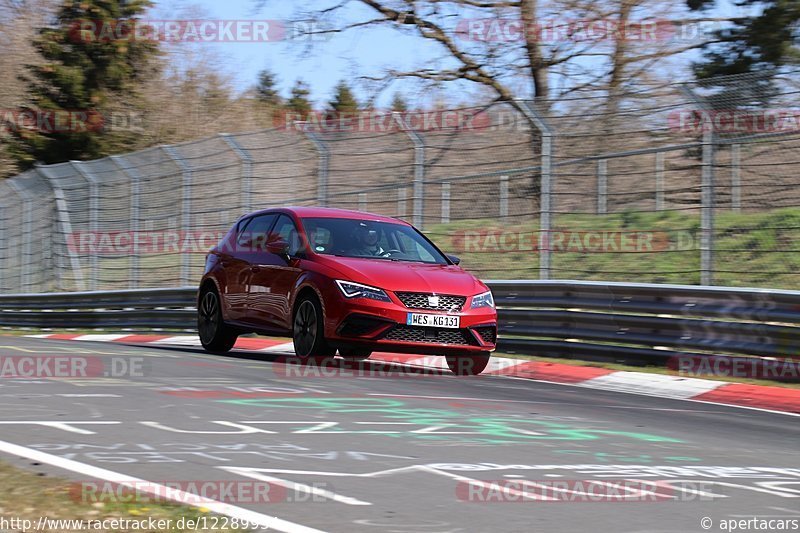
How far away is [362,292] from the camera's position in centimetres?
1086

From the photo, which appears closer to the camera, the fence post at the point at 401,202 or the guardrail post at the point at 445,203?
the guardrail post at the point at 445,203

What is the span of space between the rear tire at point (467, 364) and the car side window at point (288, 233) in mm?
1873

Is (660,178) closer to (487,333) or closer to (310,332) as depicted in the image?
(487,333)

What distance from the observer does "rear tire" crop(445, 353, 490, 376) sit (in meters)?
11.9

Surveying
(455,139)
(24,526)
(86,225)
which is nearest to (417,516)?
(24,526)

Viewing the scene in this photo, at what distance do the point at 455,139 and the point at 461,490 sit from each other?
10.5 m

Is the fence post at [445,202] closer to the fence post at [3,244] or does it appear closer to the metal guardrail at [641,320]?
the metal guardrail at [641,320]

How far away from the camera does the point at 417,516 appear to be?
4.68 m

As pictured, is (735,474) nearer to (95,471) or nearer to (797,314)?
(95,471)

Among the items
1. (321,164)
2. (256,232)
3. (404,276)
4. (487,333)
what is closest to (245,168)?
(321,164)

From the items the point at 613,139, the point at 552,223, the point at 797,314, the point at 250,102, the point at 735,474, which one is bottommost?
the point at 735,474

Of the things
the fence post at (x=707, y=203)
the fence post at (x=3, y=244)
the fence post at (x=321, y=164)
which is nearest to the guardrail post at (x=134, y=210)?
the fence post at (x=321, y=164)

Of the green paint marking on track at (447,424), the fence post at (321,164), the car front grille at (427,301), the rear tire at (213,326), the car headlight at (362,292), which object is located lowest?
the green paint marking on track at (447,424)

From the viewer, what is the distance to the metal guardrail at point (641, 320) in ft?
36.2
